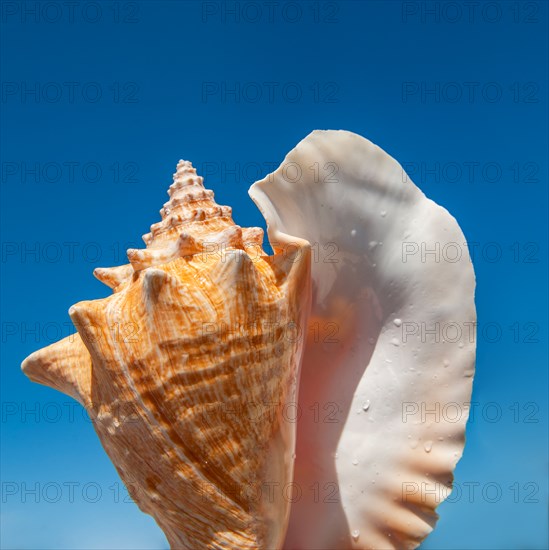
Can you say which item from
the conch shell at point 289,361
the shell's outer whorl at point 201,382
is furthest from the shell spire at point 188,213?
the shell's outer whorl at point 201,382

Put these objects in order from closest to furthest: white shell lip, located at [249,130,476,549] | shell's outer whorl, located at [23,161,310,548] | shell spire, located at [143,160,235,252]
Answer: shell's outer whorl, located at [23,161,310,548] < white shell lip, located at [249,130,476,549] < shell spire, located at [143,160,235,252]

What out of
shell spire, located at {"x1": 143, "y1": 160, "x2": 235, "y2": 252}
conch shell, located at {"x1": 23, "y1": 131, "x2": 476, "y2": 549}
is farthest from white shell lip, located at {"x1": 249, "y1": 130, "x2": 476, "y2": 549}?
shell spire, located at {"x1": 143, "y1": 160, "x2": 235, "y2": 252}

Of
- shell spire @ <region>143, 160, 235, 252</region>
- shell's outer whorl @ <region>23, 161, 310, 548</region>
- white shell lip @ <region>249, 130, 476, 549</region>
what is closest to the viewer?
shell's outer whorl @ <region>23, 161, 310, 548</region>

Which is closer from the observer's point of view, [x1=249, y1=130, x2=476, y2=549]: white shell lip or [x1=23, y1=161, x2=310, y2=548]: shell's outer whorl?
[x1=23, y1=161, x2=310, y2=548]: shell's outer whorl

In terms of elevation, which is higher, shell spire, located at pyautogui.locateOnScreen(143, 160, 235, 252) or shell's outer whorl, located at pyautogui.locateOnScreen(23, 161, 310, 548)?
shell spire, located at pyautogui.locateOnScreen(143, 160, 235, 252)

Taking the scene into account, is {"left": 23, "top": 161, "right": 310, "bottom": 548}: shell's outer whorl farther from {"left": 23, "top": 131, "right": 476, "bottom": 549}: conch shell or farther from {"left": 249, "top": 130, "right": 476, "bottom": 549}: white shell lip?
{"left": 249, "top": 130, "right": 476, "bottom": 549}: white shell lip

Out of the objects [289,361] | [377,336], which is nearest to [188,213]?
[289,361]

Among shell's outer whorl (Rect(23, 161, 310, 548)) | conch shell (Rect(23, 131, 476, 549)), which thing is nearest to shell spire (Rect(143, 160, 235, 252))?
conch shell (Rect(23, 131, 476, 549))

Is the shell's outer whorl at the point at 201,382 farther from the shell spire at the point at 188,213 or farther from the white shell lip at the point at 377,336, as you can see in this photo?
the white shell lip at the point at 377,336

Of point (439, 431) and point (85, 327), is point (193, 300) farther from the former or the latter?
point (439, 431)
